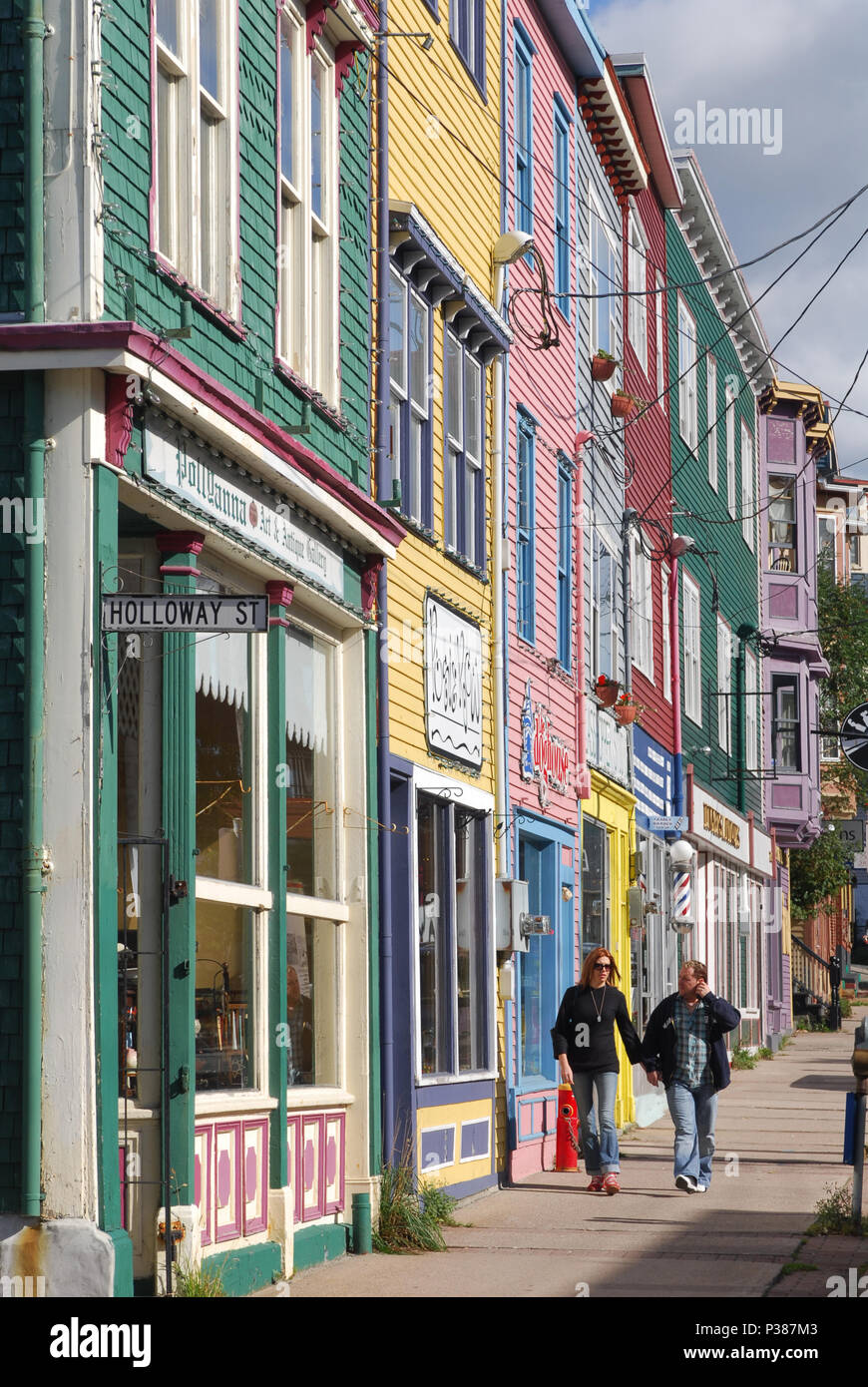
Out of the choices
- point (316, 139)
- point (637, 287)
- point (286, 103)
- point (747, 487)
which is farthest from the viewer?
point (747, 487)

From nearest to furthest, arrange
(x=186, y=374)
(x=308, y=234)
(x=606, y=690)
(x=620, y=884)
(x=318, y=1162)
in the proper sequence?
1. (x=186, y=374)
2. (x=318, y=1162)
3. (x=308, y=234)
4. (x=606, y=690)
5. (x=620, y=884)

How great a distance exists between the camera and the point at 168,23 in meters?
9.48

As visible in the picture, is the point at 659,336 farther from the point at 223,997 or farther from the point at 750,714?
the point at 223,997

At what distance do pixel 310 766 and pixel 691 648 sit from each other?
59.4ft

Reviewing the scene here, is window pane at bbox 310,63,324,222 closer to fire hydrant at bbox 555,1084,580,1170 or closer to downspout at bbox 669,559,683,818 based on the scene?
fire hydrant at bbox 555,1084,580,1170

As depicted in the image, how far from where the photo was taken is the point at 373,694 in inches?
496

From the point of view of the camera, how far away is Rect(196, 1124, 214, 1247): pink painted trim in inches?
368

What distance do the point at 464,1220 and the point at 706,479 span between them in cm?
1975

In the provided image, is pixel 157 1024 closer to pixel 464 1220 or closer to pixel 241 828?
pixel 241 828

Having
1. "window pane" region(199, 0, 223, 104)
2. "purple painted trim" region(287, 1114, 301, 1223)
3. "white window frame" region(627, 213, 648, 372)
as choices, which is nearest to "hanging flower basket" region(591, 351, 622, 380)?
"white window frame" region(627, 213, 648, 372)

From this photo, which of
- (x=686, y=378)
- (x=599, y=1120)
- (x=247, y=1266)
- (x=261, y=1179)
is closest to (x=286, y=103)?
(x=261, y=1179)

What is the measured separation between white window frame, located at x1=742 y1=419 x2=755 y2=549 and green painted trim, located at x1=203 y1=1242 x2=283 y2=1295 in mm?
27241

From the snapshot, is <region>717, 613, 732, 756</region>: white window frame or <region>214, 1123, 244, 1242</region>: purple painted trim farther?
<region>717, 613, 732, 756</region>: white window frame

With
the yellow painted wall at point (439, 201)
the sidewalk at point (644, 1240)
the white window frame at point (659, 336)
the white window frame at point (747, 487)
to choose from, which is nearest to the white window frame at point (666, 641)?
the white window frame at point (659, 336)
